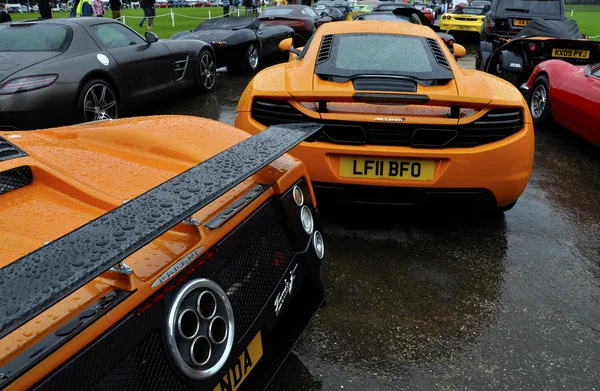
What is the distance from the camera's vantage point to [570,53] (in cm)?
693

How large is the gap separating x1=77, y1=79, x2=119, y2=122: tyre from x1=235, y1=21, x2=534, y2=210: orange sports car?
2821mm

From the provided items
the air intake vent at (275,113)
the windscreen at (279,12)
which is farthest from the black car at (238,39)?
the air intake vent at (275,113)

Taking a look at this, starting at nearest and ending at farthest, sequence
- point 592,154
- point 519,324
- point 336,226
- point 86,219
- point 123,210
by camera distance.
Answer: point 123,210
point 86,219
point 519,324
point 336,226
point 592,154

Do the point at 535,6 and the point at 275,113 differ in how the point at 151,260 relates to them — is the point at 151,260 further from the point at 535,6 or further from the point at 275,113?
the point at 535,6

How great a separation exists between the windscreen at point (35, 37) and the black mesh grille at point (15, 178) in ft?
13.7

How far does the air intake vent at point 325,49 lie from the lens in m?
3.46

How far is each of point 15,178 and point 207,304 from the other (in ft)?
2.63

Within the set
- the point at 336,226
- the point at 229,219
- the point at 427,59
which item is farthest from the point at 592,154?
the point at 229,219

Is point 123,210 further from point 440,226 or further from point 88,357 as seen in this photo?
point 440,226

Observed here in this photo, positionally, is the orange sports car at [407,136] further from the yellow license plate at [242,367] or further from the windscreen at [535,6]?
the windscreen at [535,6]

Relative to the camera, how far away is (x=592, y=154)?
5180 mm

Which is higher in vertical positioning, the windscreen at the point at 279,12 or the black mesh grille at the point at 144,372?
the windscreen at the point at 279,12

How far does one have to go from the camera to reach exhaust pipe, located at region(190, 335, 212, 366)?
1151 millimetres

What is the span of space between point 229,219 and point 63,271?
0.56m
